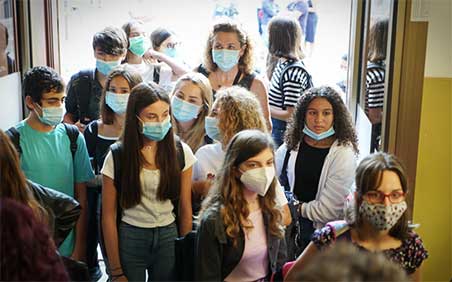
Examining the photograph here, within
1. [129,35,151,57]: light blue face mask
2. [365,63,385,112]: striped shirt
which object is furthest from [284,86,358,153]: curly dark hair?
[129,35,151,57]: light blue face mask

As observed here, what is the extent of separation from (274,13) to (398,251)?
317 cm

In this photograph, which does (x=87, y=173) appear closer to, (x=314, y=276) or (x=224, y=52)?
(x=224, y=52)

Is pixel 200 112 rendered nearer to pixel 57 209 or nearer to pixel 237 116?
pixel 237 116

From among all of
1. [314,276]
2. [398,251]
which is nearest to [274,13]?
[398,251]

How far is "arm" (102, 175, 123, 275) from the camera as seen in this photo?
8.87 ft

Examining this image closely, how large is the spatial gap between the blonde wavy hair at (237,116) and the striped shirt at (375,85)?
0.62 metres

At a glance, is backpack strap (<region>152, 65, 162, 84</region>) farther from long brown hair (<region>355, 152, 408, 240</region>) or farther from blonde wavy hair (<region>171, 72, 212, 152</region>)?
long brown hair (<region>355, 152, 408, 240</region>)

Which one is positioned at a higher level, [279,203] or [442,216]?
[279,203]

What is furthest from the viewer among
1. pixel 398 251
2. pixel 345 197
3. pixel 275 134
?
pixel 275 134

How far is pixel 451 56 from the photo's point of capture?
300 centimetres

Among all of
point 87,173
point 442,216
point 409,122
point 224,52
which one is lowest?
point 442,216

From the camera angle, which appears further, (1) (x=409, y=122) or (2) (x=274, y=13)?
(2) (x=274, y=13)

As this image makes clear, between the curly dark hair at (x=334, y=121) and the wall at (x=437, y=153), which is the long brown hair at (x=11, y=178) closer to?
the curly dark hair at (x=334, y=121)

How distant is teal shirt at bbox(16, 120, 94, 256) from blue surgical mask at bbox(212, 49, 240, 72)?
926 millimetres
